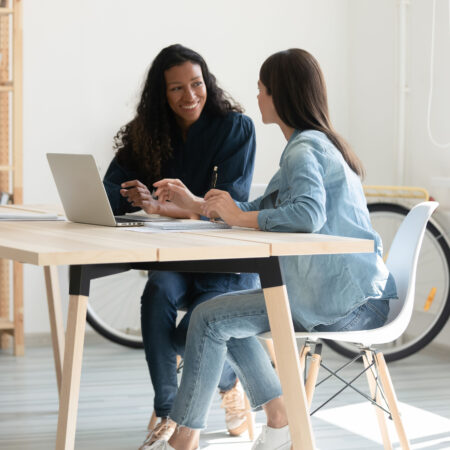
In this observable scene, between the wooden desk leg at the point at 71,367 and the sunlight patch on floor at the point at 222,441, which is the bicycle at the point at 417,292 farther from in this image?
the wooden desk leg at the point at 71,367

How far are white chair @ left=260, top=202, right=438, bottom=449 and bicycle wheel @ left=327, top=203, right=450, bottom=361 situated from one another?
4.27 ft

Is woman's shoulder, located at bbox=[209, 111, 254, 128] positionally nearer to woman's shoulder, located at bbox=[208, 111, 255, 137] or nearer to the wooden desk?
woman's shoulder, located at bbox=[208, 111, 255, 137]

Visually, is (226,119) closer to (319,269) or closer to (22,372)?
(319,269)

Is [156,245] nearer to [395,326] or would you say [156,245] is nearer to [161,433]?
[395,326]

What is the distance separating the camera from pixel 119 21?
384 cm

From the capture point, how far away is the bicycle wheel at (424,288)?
342cm

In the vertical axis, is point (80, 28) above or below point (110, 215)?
above

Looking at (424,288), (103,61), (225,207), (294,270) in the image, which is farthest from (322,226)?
(103,61)

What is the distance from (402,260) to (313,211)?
16.4 inches

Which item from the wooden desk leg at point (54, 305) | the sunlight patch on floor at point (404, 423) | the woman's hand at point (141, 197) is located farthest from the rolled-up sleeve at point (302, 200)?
the wooden desk leg at point (54, 305)

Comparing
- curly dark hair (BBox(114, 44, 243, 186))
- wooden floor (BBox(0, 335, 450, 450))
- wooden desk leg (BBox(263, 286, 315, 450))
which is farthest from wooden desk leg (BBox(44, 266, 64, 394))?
wooden desk leg (BBox(263, 286, 315, 450))

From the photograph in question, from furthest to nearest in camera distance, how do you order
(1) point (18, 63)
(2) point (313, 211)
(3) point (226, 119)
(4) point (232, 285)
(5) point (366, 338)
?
(1) point (18, 63)
(3) point (226, 119)
(4) point (232, 285)
(5) point (366, 338)
(2) point (313, 211)

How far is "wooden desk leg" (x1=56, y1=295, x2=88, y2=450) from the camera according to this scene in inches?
65.6

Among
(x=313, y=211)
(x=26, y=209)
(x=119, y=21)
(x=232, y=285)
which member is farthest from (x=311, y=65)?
(x=119, y=21)
